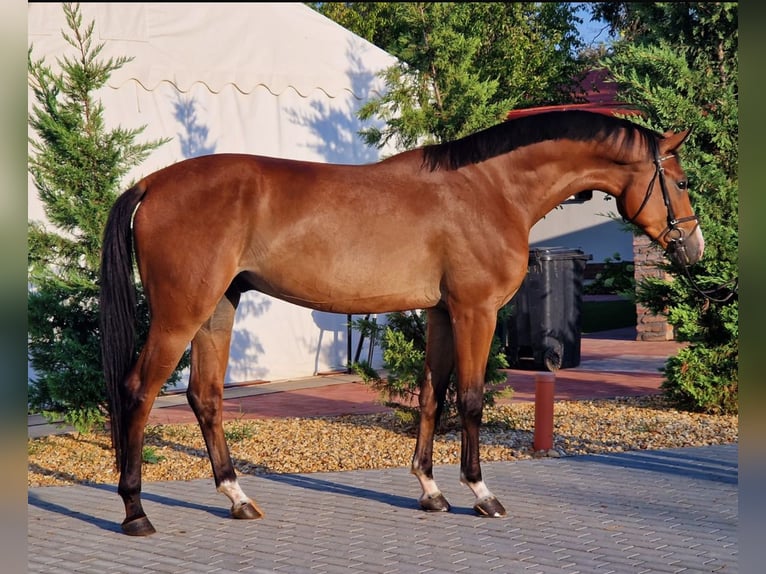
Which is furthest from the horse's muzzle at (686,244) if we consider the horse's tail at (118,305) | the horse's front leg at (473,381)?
the horse's tail at (118,305)

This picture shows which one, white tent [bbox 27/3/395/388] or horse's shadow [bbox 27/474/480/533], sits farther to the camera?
white tent [bbox 27/3/395/388]

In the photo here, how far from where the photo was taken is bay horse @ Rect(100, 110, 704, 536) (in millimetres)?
4949

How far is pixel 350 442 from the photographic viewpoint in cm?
759

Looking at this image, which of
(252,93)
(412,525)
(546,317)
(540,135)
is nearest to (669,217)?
(540,135)

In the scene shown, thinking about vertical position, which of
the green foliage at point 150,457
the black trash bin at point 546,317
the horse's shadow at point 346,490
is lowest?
the horse's shadow at point 346,490

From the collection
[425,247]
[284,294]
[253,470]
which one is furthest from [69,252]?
[425,247]

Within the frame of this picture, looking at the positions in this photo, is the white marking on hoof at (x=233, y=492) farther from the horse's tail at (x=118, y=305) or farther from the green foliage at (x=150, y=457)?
the green foliage at (x=150, y=457)

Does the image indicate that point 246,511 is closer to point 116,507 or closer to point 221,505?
point 221,505

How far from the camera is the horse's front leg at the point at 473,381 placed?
16.9 feet

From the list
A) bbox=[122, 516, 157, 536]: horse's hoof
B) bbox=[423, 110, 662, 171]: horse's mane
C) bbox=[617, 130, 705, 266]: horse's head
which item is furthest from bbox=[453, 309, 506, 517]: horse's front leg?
bbox=[122, 516, 157, 536]: horse's hoof

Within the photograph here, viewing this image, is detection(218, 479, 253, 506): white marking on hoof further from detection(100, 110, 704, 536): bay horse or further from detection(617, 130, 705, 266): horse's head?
detection(617, 130, 705, 266): horse's head

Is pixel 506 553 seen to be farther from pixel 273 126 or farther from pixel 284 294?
pixel 273 126

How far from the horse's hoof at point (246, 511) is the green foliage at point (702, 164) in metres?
4.85

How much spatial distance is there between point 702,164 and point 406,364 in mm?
3510
